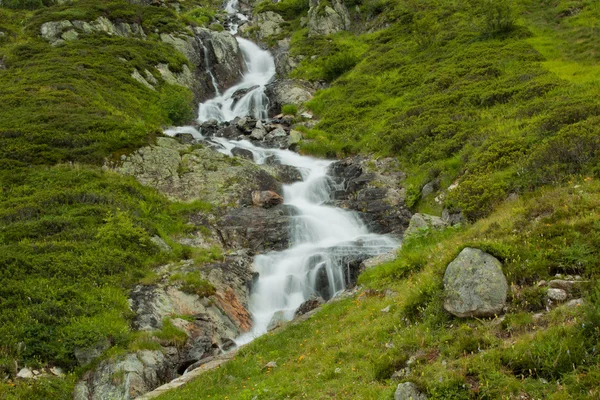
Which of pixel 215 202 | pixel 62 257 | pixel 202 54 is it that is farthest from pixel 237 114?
pixel 62 257

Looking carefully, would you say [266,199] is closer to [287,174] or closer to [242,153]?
[287,174]

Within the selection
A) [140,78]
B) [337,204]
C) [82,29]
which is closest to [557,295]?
[337,204]

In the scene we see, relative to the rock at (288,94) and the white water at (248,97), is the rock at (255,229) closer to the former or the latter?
the rock at (288,94)

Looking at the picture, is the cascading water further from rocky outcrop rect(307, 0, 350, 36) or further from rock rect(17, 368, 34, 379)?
rocky outcrop rect(307, 0, 350, 36)

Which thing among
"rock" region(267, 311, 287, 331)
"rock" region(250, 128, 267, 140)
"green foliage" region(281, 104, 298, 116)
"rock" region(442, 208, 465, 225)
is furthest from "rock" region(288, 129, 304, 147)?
"rock" region(267, 311, 287, 331)

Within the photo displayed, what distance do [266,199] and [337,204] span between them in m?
3.98

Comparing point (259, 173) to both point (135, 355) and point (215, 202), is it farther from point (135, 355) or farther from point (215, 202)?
A: point (135, 355)

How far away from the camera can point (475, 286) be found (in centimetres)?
718

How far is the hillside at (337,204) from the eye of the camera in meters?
6.92

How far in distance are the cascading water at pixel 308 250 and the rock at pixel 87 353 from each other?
4403 mm

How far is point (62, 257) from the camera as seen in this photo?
13750 millimetres

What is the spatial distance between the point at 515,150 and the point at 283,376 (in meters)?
13.2

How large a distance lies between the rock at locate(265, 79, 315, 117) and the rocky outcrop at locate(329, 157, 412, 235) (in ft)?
51.9

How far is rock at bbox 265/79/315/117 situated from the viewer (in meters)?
40.4
